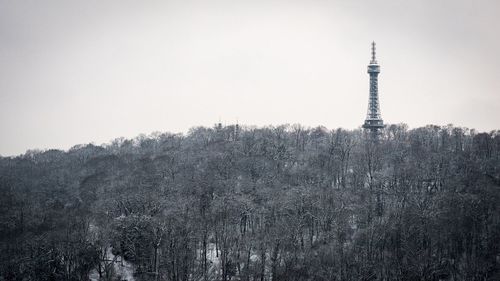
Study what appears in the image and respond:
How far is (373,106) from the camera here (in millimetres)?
112625

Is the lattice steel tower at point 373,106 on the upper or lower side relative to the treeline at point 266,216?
upper

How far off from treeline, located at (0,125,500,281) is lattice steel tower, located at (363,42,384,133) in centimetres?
2990

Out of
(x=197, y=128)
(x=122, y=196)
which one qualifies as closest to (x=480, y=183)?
(x=122, y=196)

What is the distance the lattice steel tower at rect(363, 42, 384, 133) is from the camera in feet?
350

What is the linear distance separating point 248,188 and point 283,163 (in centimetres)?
1296

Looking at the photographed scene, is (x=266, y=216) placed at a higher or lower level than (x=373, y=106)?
lower

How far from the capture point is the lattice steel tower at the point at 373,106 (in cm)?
10681

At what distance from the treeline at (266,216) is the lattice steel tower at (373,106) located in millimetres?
29900

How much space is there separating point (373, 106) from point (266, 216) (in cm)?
6549

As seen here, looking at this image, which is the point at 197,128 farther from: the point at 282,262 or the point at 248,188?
the point at 282,262

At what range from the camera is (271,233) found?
4919cm

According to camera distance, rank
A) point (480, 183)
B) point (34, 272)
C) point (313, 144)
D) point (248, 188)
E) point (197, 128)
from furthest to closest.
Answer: point (197, 128), point (313, 144), point (248, 188), point (480, 183), point (34, 272)

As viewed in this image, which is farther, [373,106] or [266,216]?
[373,106]

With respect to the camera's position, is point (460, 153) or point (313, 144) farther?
point (313, 144)
